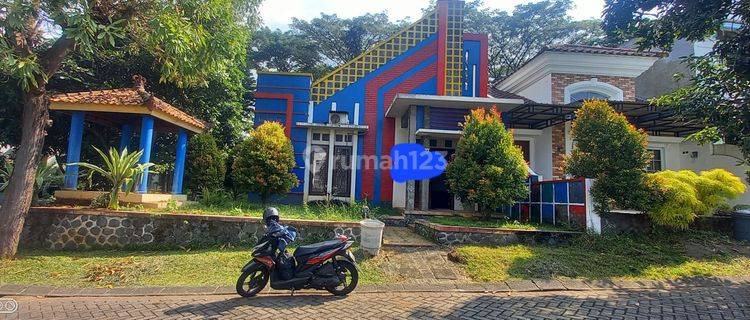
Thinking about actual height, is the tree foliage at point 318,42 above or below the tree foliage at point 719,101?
above

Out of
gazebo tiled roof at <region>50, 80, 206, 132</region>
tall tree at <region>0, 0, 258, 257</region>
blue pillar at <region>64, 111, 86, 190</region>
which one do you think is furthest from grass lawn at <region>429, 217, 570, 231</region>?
blue pillar at <region>64, 111, 86, 190</region>

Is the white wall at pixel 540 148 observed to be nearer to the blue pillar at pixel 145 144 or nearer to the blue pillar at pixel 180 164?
the blue pillar at pixel 180 164

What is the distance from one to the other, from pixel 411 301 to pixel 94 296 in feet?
14.3

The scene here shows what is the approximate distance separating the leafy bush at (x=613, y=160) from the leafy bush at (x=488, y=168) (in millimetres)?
1360

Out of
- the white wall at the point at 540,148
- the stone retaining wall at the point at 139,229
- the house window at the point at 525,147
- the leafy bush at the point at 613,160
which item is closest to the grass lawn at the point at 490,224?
the leafy bush at the point at 613,160

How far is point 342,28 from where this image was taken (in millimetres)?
26656

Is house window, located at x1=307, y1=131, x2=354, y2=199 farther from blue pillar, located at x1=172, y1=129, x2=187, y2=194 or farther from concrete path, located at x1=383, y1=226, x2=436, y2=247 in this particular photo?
blue pillar, located at x1=172, y1=129, x2=187, y2=194

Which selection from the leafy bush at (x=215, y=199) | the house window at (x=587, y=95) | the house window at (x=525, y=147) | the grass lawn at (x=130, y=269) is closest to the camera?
the grass lawn at (x=130, y=269)

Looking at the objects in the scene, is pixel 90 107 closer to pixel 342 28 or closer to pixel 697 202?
pixel 697 202

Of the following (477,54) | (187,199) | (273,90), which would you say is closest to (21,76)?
(187,199)

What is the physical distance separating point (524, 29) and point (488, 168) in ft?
61.9

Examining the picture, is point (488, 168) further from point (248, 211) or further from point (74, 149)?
point (74, 149)

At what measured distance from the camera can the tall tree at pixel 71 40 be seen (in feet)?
19.6

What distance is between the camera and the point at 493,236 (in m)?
8.08
